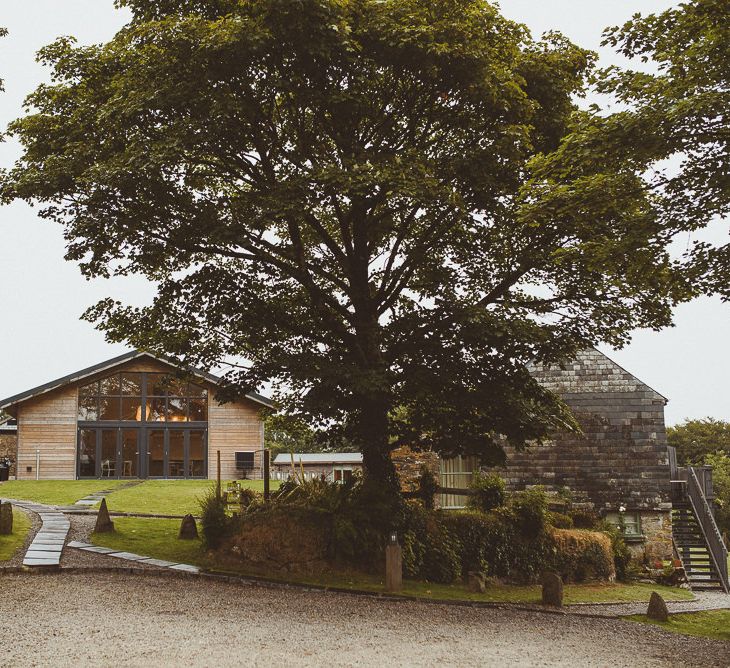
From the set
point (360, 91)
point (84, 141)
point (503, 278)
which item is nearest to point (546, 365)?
point (503, 278)

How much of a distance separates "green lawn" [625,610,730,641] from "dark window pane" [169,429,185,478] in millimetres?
27284

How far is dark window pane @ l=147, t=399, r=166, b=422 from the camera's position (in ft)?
118

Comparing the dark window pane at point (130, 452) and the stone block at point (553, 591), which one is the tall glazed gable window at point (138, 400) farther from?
the stone block at point (553, 591)

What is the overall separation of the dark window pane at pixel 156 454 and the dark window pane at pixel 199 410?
178 centimetres

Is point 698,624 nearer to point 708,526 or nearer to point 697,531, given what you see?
point 708,526

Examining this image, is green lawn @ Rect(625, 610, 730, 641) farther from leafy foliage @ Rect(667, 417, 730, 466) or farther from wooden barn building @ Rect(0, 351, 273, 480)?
leafy foliage @ Rect(667, 417, 730, 466)

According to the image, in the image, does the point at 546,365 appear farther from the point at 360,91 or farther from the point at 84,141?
the point at 84,141

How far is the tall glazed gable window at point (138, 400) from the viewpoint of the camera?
35.1 meters

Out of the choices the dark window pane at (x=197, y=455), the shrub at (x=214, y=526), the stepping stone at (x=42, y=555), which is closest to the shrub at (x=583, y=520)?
the shrub at (x=214, y=526)

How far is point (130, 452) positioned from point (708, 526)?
26477 millimetres

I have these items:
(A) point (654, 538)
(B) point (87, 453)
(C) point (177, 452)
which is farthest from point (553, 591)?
(B) point (87, 453)

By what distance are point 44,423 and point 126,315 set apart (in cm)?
2270

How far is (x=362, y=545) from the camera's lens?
13211 mm

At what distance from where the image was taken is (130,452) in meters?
35.6
